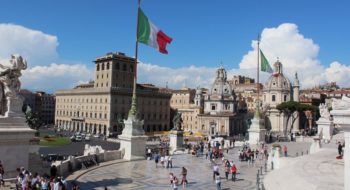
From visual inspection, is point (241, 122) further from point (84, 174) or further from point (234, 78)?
point (84, 174)

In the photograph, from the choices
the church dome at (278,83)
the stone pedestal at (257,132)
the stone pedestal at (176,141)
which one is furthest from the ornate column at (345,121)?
the church dome at (278,83)

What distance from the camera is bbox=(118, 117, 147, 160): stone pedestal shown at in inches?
1000

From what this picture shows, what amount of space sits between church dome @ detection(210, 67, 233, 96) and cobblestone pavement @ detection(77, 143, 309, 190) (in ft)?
246

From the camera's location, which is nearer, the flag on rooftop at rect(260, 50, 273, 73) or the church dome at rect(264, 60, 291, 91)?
the flag on rooftop at rect(260, 50, 273, 73)

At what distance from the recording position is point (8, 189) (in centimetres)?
1449

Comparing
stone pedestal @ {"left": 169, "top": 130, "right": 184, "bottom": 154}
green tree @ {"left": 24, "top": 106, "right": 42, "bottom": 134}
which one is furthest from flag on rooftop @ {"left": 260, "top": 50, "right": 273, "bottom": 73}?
green tree @ {"left": 24, "top": 106, "right": 42, "bottom": 134}

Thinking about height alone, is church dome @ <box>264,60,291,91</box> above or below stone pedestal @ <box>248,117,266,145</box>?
above

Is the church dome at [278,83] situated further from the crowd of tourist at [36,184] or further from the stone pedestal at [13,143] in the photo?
the crowd of tourist at [36,184]

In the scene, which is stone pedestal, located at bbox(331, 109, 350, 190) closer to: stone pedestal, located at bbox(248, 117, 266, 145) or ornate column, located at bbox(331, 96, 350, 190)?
ornate column, located at bbox(331, 96, 350, 190)

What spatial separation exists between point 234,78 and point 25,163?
6080 inches

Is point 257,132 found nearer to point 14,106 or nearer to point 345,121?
point 14,106

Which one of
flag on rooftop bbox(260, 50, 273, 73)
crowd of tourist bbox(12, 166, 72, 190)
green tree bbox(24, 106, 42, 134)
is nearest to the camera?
crowd of tourist bbox(12, 166, 72, 190)

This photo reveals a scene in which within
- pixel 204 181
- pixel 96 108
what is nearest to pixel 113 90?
pixel 96 108

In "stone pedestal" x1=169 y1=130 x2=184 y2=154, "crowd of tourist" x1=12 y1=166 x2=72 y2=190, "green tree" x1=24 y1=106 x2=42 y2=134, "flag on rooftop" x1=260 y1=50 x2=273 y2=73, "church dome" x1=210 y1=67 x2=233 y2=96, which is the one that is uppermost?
"church dome" x1=210 y1=67 x2=233 y2=96
